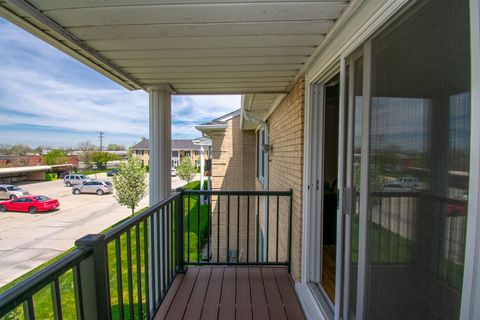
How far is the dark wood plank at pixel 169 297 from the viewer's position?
1938 mm

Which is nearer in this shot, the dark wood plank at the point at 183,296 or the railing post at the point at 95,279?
the railing post at the point at 95,279

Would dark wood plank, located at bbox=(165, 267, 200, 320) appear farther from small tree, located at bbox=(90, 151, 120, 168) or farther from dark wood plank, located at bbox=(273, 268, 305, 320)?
small tree, located at bbox=(90, 151, 120, 168)

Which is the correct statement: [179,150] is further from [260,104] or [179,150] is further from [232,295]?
[232,295]

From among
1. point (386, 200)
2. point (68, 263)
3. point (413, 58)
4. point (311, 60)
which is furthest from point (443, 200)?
point (311, 60)

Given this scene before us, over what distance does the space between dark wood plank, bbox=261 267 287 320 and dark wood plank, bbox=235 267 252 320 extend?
0.17 metres

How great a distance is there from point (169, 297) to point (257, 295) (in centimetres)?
78

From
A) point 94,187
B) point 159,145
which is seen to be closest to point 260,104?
point 159,145

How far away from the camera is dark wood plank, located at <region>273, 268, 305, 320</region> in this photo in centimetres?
196

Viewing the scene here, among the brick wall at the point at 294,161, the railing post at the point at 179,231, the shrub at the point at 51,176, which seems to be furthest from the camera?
the shrub at the point at 51,176

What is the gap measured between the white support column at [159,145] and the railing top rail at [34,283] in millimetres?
1586

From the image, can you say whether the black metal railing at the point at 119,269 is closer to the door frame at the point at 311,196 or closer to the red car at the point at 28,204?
the door frame at the point at 311,196

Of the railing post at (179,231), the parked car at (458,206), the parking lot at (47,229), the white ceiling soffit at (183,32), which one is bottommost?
the parking lot at (47,229)

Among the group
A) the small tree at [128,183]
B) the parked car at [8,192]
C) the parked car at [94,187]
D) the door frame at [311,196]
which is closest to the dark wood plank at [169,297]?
the door frame at [311,196]

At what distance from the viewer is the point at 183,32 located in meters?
1.50
